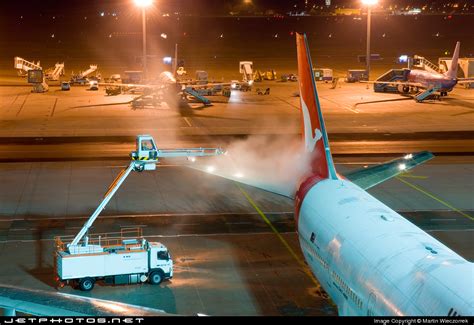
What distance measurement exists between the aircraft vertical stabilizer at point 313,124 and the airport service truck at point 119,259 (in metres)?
3.71

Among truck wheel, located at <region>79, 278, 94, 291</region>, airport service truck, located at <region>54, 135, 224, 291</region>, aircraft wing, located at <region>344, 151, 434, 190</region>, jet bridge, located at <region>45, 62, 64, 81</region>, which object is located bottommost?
truck wheel, located at <region>79, 278, 94, 291</region>

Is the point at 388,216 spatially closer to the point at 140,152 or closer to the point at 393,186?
the point at 140,152

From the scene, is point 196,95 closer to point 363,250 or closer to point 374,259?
point 363,250

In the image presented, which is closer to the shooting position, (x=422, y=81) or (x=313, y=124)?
(x=313, y=124)

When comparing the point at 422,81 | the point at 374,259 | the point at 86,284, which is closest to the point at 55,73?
the point at 422,81

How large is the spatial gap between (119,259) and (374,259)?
12649 millimetres

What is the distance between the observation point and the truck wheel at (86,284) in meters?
28.2

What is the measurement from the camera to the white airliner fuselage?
16391 millimetres

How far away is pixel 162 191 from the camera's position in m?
44.0

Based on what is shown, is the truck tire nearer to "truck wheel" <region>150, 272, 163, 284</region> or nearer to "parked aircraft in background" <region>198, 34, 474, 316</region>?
"truck wheel" <region>150, 272, 163, 284</region>

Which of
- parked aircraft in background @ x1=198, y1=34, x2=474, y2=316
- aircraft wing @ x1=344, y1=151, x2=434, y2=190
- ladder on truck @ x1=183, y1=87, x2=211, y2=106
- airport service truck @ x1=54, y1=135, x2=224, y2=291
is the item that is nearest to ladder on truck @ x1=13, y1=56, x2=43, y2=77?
ladder on truck @ x1=183, y1=87, x2=211, y2=106

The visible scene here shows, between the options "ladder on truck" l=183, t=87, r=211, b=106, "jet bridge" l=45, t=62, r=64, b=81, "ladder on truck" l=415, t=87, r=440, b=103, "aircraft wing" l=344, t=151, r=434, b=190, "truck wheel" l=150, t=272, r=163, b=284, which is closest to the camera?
"truck wheel" l=150, t=272, r=163, b=284

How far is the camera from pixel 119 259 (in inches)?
1133

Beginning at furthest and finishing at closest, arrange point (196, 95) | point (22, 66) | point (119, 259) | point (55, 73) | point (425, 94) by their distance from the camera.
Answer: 1. point (22, 66)
2. point (55, 73)
3. point (425, 94)
4. point (196, 95)
5. point (119, 259)
